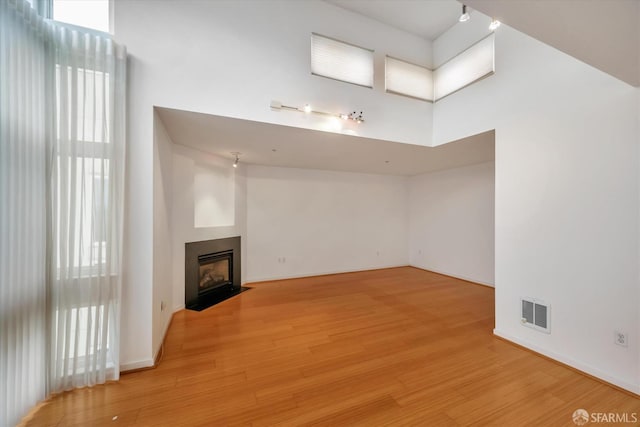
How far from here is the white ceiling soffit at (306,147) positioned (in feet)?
9.31

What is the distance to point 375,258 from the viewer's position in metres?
6.27

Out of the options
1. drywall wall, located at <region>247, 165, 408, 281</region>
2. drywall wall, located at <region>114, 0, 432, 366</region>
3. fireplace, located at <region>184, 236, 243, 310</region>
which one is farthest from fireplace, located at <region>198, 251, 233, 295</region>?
drywall wall, located at <region>114, 0, 432, 366</region>

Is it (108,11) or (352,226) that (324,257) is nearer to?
(352,226)

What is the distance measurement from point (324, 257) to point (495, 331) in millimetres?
3496

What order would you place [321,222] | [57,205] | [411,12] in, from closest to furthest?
1. [57,205]
2. [411,12]
3. [321,222]

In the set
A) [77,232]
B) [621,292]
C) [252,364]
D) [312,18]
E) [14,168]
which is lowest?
[252,364]

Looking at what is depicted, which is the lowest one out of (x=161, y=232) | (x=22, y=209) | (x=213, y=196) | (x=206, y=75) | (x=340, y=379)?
(x=340, y=379)

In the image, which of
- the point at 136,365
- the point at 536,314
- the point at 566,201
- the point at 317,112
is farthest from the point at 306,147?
the point at 536,314

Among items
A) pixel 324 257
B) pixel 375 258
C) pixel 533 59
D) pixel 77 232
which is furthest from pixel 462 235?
pixel 77 232

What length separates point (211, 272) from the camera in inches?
171

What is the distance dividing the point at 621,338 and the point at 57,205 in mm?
4785

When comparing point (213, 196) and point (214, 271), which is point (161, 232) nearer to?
point (213, 196)

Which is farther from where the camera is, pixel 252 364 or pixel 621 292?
pixel 252 364

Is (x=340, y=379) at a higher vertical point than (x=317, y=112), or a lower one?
lower
